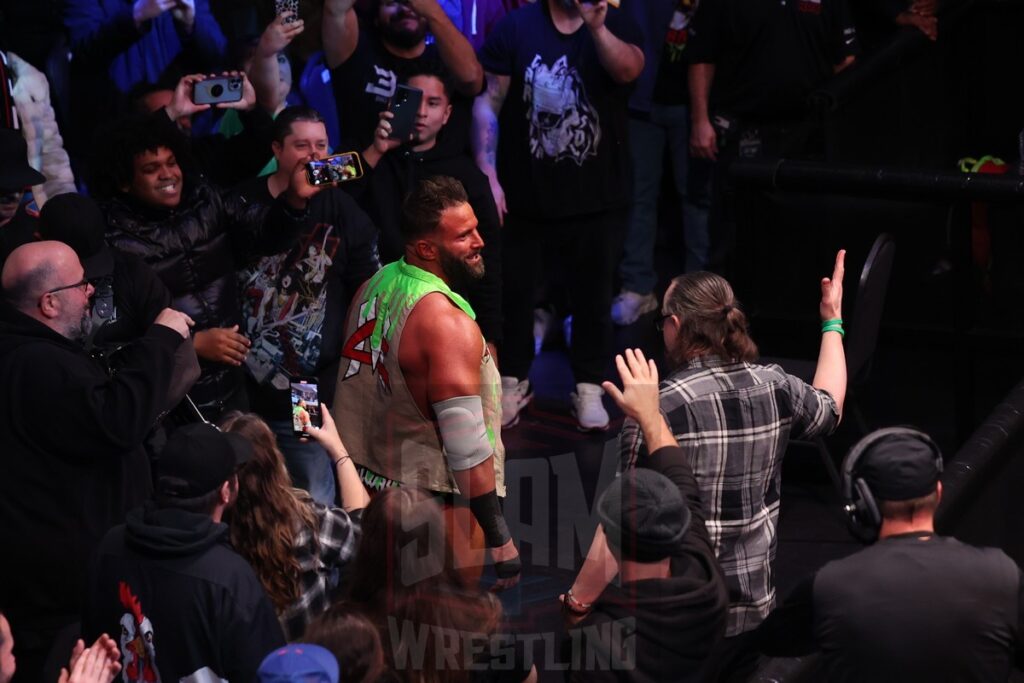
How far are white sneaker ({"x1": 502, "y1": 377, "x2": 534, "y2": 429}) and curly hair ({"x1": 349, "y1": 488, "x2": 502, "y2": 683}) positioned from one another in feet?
11.2

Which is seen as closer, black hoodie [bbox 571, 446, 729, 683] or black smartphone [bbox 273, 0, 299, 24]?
black hoodie [bbox 571, 446, 729, 683]

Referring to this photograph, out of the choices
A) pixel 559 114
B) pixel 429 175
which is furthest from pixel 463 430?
pixel 559 114

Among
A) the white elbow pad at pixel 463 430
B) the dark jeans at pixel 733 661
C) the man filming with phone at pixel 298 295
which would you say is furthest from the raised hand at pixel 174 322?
the dark jeans at pixel 733 661

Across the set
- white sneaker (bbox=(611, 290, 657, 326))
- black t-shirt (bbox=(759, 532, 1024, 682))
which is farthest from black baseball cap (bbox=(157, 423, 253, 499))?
white sneaker (bbox=(611, 290, 657, 326))

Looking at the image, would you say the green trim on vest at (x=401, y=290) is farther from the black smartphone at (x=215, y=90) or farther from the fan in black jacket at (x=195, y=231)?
the black smartphone at (x=215, y=90)

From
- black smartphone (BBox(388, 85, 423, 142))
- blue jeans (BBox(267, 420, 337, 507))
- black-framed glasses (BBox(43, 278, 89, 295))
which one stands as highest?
black smartphone (BBox(388, 85, 423, 142))

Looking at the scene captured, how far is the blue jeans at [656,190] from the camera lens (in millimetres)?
7766

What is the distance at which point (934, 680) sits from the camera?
3.02 m

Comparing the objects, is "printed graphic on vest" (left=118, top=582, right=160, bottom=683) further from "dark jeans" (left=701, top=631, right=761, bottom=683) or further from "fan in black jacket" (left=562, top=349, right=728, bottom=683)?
"dark jeans" (left=701, top=631, right=761, bottom=683)

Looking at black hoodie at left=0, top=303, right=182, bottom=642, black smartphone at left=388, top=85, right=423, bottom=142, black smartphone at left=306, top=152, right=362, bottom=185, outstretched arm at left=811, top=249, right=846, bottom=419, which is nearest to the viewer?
black hoodie at left=0, top=303, right=182, bottom=642

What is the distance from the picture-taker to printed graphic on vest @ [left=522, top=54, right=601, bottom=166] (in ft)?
21.8

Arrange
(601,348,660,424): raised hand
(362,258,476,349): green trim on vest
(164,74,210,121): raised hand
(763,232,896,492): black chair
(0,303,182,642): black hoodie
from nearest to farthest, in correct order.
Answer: (601,348,660,424): raised hand
(0,303,182,642): black hoodie
(362,258,476,349): green trim on vest
(763,232,896,492): black chair
(164,74,210,121): raised hand

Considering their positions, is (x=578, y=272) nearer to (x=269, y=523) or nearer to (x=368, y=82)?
(x=368, y=82)

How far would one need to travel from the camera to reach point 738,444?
381 centimetres
